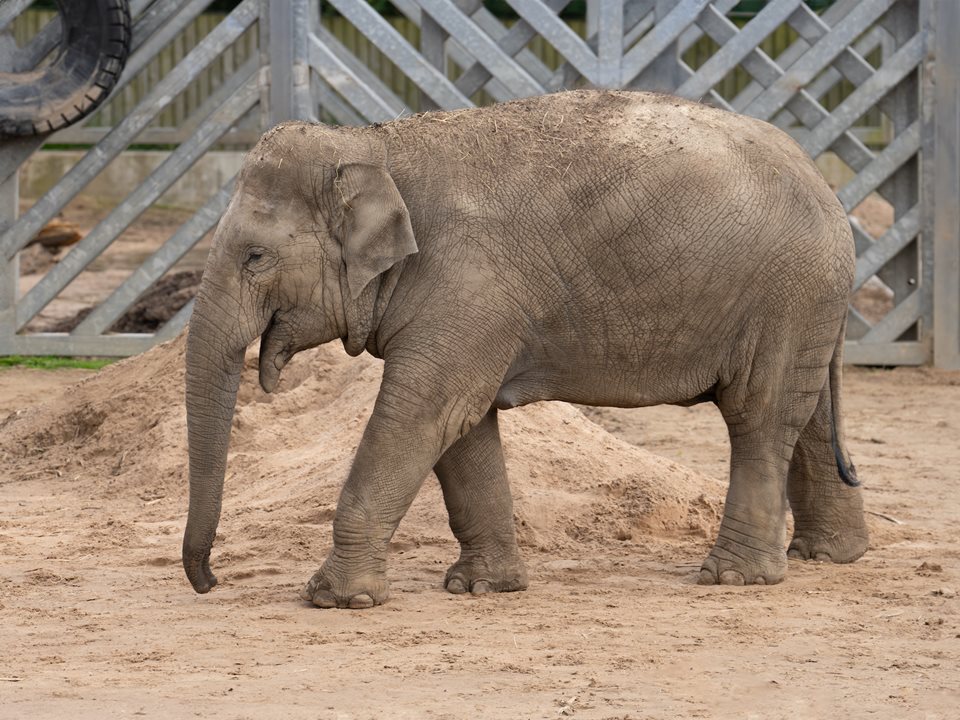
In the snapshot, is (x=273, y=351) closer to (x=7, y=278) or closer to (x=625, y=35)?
(x=7, y=278)

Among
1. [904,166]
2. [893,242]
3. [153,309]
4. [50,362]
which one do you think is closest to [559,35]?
[904,166]

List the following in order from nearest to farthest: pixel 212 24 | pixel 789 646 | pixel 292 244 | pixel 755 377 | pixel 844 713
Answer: pixel 844 713
pixel 789 646
pixel 292 244
pixel 755 377
pixel 212 24

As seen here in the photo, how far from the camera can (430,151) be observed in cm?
614

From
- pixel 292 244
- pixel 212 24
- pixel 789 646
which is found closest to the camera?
pixel 789 646

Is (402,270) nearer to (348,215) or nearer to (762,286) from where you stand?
(348,215)

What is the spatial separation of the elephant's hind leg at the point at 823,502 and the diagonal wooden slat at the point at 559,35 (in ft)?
19.6

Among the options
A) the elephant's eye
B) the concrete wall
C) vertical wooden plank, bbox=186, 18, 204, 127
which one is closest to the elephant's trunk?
the elephant's eye

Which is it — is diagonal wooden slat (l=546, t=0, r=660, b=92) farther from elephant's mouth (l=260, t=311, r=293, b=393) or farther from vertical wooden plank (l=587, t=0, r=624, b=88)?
elephant's mouth (l=260, t=311, r=293, b=393)

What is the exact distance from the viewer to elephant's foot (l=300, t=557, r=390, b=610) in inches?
239

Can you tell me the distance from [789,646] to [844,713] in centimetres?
78

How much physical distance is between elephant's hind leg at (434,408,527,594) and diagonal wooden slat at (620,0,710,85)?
21.0 feet

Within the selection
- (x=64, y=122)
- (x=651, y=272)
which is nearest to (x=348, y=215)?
(x=651, y=272)

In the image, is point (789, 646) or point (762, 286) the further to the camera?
point (762, 286)

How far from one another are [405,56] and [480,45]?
55 centimetres
